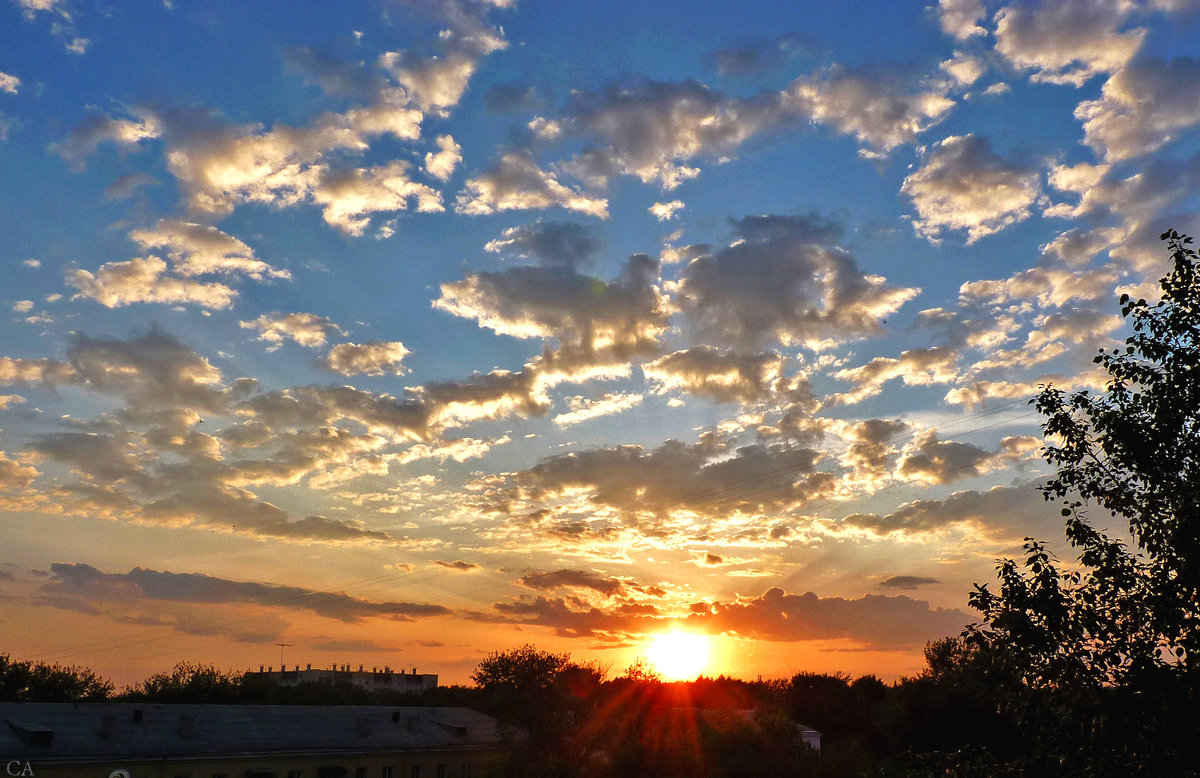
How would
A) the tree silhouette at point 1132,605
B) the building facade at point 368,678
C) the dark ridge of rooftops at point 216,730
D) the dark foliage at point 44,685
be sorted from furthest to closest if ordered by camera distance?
1. the building facade at point 368,678
2. the dark foliage at point 44,685
3. the dark ridge of rooftops at point 216,730
4. the tree silhouette at point 1132,605

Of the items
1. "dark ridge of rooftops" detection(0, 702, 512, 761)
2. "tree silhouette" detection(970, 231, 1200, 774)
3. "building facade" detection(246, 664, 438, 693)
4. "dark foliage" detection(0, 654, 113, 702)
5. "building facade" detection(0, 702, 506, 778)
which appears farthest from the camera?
"building facade" detection(246, 664, 438, 693)

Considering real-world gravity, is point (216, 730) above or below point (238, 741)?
above

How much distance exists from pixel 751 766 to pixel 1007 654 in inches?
1667

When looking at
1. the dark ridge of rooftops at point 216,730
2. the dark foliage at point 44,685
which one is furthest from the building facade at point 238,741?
the dark foliage at point 44,685

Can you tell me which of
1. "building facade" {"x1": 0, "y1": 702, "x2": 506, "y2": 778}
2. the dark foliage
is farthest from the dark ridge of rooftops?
the dark foliage

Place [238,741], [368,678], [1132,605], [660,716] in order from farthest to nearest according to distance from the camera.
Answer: [368,678], [660,716], [238,741], [1132,605]

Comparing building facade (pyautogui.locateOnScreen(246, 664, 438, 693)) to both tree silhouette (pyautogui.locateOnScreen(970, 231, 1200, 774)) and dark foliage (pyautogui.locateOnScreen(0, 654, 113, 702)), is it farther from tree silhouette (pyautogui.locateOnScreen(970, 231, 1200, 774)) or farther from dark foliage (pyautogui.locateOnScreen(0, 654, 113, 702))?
tree silhouette (pyautogui.locateOnScreen(970, 231, 1200, 774))

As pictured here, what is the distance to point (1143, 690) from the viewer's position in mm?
13930

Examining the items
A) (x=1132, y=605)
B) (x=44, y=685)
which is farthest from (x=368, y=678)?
(x=1132, y=605)

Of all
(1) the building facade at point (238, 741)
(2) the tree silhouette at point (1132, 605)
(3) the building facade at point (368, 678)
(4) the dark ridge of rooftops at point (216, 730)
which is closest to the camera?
(2) the tree silhouette at point (1132, 605)

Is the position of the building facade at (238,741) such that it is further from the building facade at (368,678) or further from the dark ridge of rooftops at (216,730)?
the building facade at (368,678)

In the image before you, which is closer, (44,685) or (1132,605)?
(1132,605)

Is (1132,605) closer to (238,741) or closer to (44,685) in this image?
(238,741)

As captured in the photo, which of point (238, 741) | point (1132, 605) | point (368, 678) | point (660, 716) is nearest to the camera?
point (1132, 605)
